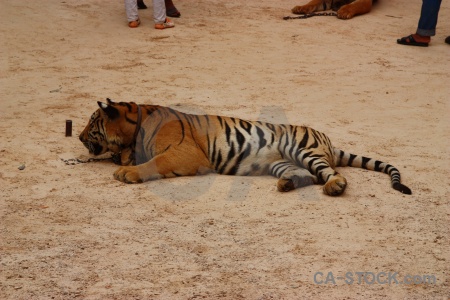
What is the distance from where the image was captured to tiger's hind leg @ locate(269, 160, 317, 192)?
15.6 ft

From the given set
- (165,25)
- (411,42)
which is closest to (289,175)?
(411,42)

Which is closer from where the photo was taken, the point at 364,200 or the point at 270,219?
the point at 270,219

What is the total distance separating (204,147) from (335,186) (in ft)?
3.36

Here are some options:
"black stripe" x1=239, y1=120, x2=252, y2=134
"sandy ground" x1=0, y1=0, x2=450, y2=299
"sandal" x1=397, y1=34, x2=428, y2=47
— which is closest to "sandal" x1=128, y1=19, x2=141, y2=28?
"sandy ground" x1=0, y1=0, x2=450, y2=299

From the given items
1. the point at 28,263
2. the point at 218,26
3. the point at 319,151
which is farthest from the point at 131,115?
the point at 218,26

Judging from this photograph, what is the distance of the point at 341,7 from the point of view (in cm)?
1038

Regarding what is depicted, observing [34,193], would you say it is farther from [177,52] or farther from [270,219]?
[177,52]

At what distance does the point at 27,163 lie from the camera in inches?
205

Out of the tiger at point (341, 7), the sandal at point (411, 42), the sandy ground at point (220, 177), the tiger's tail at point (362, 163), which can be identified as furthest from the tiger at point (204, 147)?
the tiger at point (341, 7)

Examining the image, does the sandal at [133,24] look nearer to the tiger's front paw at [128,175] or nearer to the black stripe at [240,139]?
the black stripe at [240,139]

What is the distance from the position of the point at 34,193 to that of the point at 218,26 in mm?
5526

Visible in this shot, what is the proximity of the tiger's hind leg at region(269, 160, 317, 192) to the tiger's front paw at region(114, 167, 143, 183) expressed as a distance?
0.96 metres

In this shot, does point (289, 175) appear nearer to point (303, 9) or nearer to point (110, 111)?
point (110, 111)

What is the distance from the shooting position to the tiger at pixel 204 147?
4.95m
